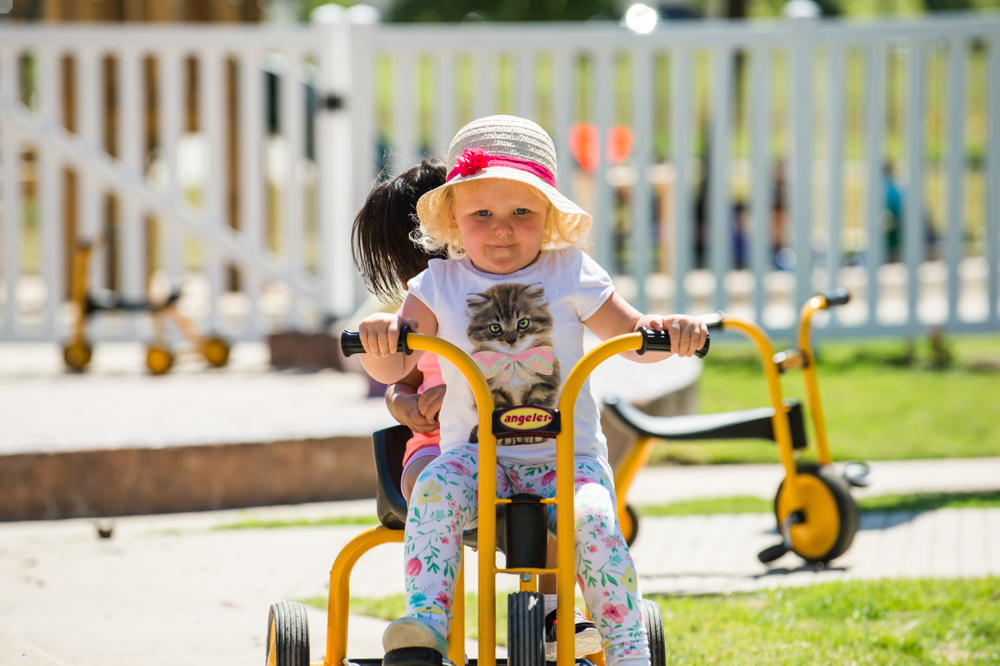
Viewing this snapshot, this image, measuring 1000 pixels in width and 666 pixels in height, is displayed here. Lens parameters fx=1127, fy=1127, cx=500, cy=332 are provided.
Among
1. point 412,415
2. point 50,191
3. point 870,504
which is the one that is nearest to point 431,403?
point 412,415

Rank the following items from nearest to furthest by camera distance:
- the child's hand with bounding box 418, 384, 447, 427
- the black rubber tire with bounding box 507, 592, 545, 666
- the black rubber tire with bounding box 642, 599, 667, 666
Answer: the black rubber tire with bounding box 507, 592, 545, 666, the black rubber tire with bounding box 642, 599, 667, 666, the child's hand with bounding box 418, 384, 447, 427

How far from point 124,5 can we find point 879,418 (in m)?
7.09

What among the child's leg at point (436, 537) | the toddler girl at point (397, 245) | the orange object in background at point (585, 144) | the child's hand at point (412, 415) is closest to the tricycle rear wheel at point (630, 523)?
the toddler girl at point (397, 245)

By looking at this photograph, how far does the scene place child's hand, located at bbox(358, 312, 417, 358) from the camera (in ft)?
7.03

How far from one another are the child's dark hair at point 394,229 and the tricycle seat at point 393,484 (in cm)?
41

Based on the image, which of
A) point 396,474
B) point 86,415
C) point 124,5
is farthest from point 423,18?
point 396,474

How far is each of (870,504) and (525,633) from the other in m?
2.86

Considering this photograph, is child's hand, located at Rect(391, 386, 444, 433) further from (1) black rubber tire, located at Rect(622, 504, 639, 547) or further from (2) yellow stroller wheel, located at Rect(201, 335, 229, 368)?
(2) yellow stroller wheel, located at Rect(201, 335, 229, 368)

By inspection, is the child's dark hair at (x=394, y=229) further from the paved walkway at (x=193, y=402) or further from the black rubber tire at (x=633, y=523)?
the paved walkway at (x=193, y=402)

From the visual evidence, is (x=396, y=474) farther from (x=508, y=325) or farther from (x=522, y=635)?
(x=522, y=635)

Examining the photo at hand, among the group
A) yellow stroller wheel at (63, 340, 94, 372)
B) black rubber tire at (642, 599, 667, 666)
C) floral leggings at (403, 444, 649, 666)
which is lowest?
black rubber tire at (642, 599, 667, 666)

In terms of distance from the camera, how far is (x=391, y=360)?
2.42m

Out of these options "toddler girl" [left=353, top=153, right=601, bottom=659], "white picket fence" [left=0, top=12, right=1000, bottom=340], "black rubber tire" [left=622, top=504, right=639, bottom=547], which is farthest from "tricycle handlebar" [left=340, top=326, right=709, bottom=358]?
"white picket fence" [left=0, top=12, right=1000, bottom=340]

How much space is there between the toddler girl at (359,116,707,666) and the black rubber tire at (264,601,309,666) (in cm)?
39
